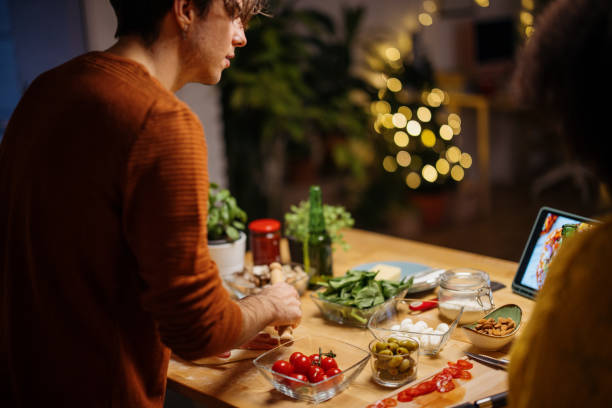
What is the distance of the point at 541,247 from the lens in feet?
5.29

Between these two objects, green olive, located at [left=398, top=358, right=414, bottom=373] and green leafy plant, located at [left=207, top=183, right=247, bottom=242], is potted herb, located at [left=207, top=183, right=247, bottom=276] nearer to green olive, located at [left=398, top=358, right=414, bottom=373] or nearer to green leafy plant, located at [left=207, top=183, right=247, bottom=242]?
green leafy plant, located at [left=207, top=183, right=247, bottom=242]

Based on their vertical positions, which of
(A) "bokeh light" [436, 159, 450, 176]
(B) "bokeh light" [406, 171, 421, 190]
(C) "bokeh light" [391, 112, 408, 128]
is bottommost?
(B) "bokeh light" [406, 171, 421, 190]

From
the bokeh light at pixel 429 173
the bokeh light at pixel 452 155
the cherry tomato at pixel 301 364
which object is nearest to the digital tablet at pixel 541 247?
the cherry tomato at pixel 301 364

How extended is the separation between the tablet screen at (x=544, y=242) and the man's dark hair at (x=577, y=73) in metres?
0.85

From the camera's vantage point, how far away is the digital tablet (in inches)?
61.4

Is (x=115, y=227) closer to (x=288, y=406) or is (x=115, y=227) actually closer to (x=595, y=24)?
(x=288, y=406)

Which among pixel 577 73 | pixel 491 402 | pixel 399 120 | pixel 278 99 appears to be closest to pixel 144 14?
pixel 577 73

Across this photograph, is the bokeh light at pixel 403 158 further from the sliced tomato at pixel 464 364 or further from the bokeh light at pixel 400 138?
the sliced tomato at pixel 464 364

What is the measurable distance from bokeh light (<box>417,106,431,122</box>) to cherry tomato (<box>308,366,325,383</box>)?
3902 millimetres

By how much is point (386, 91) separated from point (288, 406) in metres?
3.86

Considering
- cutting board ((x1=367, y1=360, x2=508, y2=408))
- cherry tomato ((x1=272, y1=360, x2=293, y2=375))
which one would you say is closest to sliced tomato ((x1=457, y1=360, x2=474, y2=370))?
cutting board ((x1=367, y1=360, x2=508, y2=408))

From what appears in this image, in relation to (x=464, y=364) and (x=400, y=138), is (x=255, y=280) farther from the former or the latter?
(x=400, y=138)

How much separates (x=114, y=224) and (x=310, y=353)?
1.94 feet

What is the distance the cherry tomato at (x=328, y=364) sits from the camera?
1.27m
